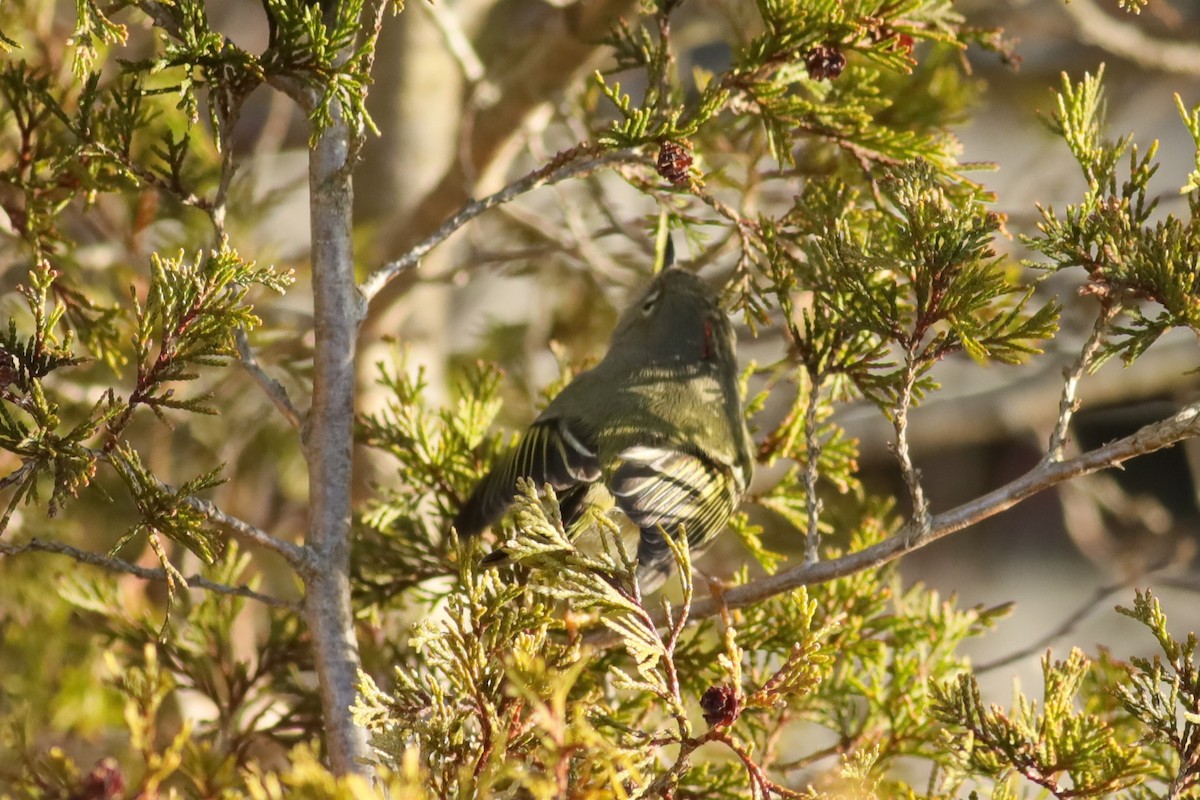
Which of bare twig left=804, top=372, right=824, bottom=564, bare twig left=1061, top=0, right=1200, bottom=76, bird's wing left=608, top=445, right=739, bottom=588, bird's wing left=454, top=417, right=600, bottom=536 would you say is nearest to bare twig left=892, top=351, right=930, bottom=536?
bare twig left=804, top=372, right=824, bottom=564

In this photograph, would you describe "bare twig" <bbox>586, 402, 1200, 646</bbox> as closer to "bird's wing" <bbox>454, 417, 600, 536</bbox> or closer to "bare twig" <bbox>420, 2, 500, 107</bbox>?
"bird's wing" <bbox>454, 417, 600, 536</bbox>

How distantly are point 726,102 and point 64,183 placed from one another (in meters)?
0.94

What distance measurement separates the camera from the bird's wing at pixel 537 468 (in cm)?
183

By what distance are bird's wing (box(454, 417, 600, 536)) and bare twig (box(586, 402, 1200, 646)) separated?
15.7 inches

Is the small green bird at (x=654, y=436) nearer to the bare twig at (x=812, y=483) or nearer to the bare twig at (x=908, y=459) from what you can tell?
the bare twig at (x=812, y=483)

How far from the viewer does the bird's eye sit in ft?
7.99

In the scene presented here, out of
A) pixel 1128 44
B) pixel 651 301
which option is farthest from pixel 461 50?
pixel 1128 44

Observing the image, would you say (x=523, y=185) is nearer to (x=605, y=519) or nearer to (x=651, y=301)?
(x=605, y=519)

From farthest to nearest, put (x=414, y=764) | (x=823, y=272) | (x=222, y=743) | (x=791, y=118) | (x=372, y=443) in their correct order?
1. (x=372, y=443)
2. (x=222, y=743)
3. (x=791, y=118)
4. (x=823, y=272)
5. (x=414, y=764)

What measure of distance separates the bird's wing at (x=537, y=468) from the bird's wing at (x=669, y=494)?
61 mm

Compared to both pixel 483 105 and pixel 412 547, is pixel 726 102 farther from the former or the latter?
pixel 483 105

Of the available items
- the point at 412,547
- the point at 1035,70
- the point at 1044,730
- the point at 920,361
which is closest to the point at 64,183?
the point at 412,547

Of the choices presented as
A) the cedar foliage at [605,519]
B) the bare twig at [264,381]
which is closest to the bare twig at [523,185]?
the cedar foliage at [605,519]

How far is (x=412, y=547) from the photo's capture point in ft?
6.20
